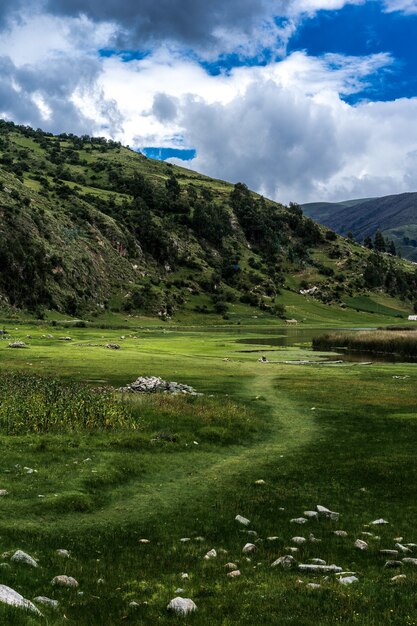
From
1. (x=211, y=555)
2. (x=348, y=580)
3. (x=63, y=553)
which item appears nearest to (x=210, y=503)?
(x=211, y=555)

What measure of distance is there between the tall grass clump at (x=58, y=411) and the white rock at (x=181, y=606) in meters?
21.0

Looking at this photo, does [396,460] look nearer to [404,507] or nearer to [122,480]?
[404,507]

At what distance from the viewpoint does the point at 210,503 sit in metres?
21.4

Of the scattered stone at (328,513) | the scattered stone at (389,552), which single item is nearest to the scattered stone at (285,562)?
the scattered stone at (389,552)

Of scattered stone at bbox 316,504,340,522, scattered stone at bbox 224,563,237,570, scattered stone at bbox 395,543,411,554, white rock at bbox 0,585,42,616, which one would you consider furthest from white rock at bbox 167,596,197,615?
scattered stone at bbox 316,504,340,522

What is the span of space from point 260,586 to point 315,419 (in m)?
26.9

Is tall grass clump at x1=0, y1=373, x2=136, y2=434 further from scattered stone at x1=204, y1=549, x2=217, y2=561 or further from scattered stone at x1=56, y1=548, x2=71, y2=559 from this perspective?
scattered stone at x1=204, y1=549, x2=217, y2=561

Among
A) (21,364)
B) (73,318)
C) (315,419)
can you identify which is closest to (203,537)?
(315,419)

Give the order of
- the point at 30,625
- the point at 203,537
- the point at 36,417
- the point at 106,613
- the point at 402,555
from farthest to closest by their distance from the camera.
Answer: the point at 36,417 < the point at 203,537 < the point at 402,555 < the point at 106,613 < the point at 30,625

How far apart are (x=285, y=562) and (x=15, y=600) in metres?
7.51

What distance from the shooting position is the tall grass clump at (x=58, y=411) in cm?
3198

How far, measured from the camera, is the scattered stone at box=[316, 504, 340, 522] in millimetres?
19641

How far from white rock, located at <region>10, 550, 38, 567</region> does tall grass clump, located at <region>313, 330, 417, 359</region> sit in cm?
9097

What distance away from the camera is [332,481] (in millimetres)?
24641
